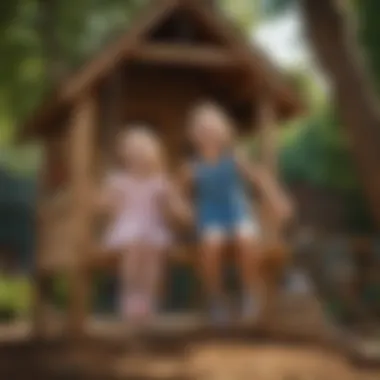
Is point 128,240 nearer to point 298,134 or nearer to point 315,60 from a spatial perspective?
point 315,60

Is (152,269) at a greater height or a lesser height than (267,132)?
lesser

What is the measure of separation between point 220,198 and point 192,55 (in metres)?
0.33

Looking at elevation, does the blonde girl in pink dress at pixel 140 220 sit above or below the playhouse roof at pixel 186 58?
below

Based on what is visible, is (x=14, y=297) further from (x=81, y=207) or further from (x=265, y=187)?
(x=265, y=187)

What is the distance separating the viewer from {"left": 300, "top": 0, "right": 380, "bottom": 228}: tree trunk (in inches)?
67.1

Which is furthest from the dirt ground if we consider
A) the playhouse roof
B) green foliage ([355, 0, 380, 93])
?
green foliage ([355, 0, 380, 93])

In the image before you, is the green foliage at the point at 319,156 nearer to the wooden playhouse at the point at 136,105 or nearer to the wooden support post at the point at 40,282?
the wooden playhouse at the point at 136,105

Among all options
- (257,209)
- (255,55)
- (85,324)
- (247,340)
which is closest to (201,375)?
(247,340)

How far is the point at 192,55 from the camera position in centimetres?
156

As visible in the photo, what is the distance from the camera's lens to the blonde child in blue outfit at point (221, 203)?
1.34 m

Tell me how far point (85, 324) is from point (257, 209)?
1.20 feet

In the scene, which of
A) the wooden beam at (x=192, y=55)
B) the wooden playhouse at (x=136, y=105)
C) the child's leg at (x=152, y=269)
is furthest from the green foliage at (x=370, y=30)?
the child's leg at (x=152, y=269)

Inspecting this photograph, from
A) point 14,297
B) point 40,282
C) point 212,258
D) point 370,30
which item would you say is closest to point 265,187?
point 212,258

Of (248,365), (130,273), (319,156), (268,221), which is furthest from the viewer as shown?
(319,156)
